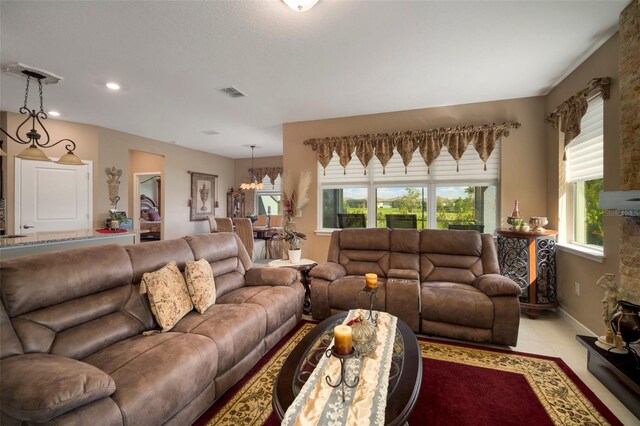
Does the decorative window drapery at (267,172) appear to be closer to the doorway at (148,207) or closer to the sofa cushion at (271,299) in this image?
the doorway at (148,207)

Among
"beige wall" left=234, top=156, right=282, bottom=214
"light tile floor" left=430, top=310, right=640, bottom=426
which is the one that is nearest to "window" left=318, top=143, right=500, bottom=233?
"light tile floor" left=430, top=310, right=640, bottom=426

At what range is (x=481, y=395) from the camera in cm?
189

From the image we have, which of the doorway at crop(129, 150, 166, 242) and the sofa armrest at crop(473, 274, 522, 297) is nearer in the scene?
the sofa armrest at crop(473, 274, 522, 297)

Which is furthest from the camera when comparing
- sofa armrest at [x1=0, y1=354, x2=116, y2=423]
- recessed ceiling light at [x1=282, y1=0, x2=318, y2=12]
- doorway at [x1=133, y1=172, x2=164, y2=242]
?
doorway at [x1=133, y1=172, x2=164, y2=242]

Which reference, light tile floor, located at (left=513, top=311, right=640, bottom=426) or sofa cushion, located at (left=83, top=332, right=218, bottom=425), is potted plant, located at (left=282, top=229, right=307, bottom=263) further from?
light tile floor, located at (left=513, top=311, right=640, bottom=426)

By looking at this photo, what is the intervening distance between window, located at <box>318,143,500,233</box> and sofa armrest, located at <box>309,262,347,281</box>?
151 cm

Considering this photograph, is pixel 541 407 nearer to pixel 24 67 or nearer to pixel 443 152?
pixel 443 152

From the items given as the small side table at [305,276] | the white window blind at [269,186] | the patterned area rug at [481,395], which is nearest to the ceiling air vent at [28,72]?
the small side table at [305,276]

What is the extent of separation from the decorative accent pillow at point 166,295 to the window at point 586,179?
3.92m

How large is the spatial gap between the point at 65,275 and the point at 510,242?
4.15 metres

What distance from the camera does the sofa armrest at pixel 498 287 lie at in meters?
2.48

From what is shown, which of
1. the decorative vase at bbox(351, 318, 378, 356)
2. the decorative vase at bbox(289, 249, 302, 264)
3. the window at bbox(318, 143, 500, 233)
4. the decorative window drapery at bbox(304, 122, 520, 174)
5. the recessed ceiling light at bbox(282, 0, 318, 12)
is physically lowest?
the decorative vase at bbox(351, 318, 378, 356)

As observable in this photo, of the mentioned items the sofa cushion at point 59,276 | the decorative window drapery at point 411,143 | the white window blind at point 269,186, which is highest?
the decorative window drapery at point 411,143

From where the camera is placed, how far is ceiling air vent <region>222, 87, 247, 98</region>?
3449 millimetres
